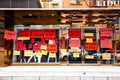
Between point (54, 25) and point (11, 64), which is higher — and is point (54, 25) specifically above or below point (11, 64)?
above

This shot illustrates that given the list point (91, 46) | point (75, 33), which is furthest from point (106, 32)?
point (75, 33)

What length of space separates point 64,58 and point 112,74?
3193mm

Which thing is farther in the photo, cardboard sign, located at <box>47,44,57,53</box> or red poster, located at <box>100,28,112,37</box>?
cardboard sign, located at <box>47,44,57,53</box>

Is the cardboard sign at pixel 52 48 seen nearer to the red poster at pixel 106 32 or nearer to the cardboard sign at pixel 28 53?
the cardboard sign at pixel 28 53

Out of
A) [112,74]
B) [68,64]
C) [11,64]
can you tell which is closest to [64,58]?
[68,64]

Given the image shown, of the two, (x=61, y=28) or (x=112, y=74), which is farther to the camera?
(x=61, y=28)

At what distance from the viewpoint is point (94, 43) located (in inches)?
523

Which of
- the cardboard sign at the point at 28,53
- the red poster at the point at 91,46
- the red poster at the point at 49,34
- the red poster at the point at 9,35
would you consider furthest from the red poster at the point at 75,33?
the red poster at the point at 9,35

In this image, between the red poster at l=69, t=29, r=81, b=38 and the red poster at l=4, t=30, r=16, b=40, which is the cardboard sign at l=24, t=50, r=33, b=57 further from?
the red poster at l=69, t=29, r=81, b=38

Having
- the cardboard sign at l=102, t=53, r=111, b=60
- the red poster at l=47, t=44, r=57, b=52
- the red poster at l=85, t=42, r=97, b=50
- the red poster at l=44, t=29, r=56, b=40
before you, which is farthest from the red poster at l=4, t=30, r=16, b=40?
the cardboard sign at l=102, t=53, r=111, b=60

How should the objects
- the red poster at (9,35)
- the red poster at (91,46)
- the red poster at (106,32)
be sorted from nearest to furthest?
the red poster at (9,35), the red poster at (106,32), the red poster at (91,46)

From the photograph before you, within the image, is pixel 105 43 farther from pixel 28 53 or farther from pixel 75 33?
pixel 28 53

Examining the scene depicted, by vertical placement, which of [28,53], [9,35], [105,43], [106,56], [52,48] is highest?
[9,35]

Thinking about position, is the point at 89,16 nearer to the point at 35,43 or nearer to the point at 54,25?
the point at 54,25
